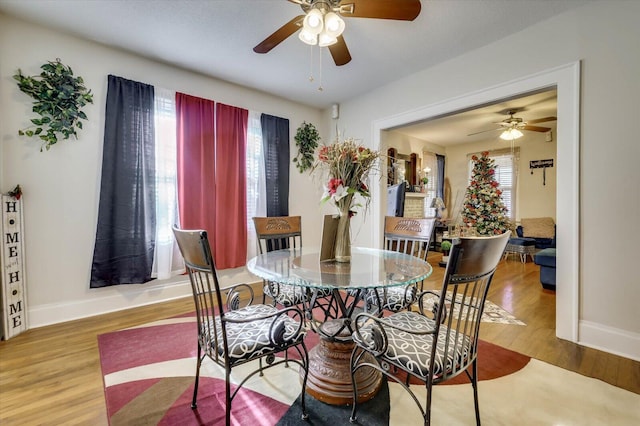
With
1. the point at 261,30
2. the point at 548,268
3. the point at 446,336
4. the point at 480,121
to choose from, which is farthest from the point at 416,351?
the point at 480,121

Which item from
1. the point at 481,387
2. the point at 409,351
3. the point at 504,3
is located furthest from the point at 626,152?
the point at 409,351

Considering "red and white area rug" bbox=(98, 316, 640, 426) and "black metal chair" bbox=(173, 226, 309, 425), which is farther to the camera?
"red and white area rug" bbox=(98, 316, 640, 426)

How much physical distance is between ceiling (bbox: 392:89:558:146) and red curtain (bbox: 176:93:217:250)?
248 centimetres

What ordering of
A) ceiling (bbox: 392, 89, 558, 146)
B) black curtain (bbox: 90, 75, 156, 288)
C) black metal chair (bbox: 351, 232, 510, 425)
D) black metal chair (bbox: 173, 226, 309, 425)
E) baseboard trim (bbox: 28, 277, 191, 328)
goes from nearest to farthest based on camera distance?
1. black metal chair (bbox: 351, 232, 510, 425)
2. black metal chair (bbox: 173, 226, 309, 425)
3. baseboard trim (bbox: 28, 277, 191, 328)
4. black curtain (bbox: 90, 75, 156, 288)
5. ceiling (bbox: 392, 89, 558, 146)

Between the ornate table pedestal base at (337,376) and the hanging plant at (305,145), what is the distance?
9.90 ft

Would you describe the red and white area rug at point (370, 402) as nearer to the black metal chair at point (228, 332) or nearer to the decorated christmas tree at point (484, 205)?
the black metal chair at point (228, 332)

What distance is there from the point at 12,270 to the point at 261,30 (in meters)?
2.93

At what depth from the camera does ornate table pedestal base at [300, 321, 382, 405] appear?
158 centimetres

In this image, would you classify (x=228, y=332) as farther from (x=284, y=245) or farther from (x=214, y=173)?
(x=214, y=173)

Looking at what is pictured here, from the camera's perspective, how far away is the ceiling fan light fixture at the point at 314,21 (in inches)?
66.0

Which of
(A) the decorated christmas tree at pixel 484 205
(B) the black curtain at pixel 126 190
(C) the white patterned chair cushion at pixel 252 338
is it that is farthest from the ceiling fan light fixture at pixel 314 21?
(A) the decorated christmas tree at pixel 484 205

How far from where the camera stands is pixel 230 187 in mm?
3568

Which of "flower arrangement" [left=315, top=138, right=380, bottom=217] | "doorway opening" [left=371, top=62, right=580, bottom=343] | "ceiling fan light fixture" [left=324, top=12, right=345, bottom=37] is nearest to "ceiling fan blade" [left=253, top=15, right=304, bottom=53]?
"ceiling fan light fixture" [left=324, top=12, right=345, bottom=37]

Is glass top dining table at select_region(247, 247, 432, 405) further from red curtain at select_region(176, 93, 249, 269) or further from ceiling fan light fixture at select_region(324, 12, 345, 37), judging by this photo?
red curtain at select_region(176, 93, 249, 269)
